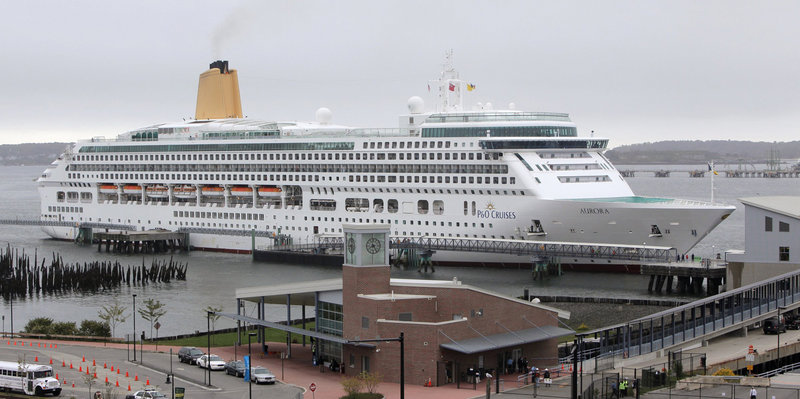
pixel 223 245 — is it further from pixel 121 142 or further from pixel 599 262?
pixel 599 262

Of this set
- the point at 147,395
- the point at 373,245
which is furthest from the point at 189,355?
the point at 373,245

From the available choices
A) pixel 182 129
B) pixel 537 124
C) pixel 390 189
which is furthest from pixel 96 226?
pixel 537 124

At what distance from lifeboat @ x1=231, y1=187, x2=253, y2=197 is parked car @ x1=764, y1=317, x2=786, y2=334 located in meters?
48.5

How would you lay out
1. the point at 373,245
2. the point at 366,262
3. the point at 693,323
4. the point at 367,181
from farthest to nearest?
the point at 367,181 < the point at 693,323 < the point at 373,245 < the point at 366,262

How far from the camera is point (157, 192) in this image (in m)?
85.8

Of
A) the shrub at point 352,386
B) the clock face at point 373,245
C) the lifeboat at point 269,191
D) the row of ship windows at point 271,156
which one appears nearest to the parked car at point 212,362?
the clock face at point 373,245

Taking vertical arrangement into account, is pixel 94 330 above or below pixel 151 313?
below

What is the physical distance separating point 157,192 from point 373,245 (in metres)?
55.2

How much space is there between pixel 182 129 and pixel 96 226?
11.5 metres

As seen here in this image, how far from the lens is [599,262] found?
59.5m

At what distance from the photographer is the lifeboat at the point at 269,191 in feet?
252

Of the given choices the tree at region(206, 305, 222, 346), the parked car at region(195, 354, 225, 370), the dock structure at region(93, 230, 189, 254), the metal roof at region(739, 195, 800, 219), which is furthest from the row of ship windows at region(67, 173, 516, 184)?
the parked car at region(195, 354, 225, 370)

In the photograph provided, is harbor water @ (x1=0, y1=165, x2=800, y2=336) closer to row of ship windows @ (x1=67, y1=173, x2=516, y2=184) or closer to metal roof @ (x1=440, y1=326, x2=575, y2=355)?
row of ship windows @ (x1=67, y1=173, x2=516, y2=184)

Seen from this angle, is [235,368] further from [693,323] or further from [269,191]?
[269,191]
